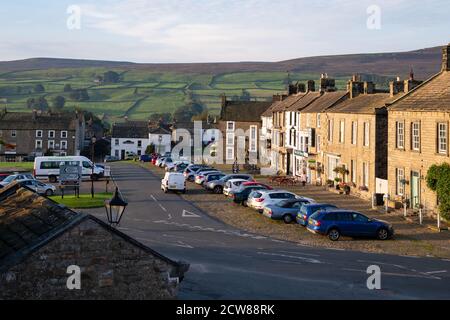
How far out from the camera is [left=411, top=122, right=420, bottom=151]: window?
35656mm

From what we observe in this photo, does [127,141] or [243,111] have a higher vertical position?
[243,111]

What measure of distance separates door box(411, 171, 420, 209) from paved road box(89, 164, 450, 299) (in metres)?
12.2

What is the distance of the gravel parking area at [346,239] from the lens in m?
26.1

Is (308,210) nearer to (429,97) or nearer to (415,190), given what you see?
(415,190)

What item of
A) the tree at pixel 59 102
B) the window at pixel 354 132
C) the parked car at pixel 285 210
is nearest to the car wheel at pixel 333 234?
the parked car at pixel 285 210

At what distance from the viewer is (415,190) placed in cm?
3616

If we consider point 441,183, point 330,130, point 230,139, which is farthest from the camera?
point 230,139

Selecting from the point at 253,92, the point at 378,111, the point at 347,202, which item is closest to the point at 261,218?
the point at 347,202

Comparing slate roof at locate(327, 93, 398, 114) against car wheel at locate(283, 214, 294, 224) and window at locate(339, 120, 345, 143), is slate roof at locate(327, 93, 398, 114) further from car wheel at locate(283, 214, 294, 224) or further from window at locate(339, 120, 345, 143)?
car wheel at locate(283, 214, 294, 224)

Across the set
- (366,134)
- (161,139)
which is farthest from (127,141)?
(366,134)

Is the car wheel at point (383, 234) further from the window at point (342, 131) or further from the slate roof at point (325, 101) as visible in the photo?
the slate roof at point (325, 101)

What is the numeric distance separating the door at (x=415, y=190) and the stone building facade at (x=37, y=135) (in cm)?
8044

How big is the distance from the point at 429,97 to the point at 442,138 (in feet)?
13.1
